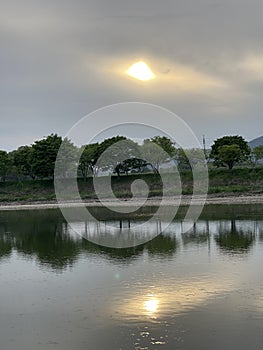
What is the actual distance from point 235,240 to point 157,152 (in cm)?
3999

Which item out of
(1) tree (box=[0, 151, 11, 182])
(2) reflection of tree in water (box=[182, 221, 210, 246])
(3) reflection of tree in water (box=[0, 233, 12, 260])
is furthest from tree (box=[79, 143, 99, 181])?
(2) reflection of tree in water (box=[182, 221, 210, 246])

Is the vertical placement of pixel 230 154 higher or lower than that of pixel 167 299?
higher

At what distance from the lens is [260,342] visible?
9.55 metres

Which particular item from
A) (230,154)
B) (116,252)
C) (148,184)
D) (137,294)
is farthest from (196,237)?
(230,154)

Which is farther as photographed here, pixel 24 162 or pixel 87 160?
pixel 24 162

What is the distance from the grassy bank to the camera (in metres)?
52.6

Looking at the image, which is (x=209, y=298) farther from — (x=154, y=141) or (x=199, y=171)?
(x=154, y=141)

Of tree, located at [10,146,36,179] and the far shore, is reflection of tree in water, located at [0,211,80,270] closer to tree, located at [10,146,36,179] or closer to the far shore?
the far shore

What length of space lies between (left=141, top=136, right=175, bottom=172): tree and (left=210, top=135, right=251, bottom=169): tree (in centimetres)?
542

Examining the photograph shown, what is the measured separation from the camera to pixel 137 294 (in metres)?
13.7

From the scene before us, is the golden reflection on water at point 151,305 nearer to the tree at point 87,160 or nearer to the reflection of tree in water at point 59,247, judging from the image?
the reflection of tree in water at point 59,247

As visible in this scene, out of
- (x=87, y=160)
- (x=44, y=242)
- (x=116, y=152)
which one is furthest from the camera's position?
(x=87, y=160)

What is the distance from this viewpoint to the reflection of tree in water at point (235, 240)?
2049cm

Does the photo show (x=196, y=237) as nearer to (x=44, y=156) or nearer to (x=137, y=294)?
(x=137, y=294)
